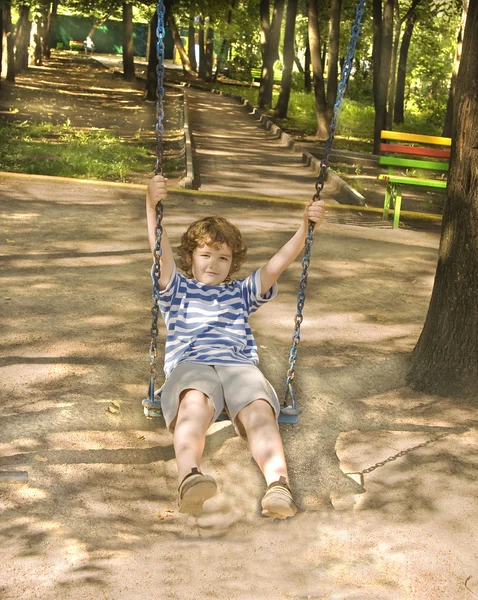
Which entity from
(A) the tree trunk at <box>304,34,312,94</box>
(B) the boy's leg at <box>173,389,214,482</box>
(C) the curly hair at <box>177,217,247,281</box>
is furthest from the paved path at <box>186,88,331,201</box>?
(A) the tree trunk at <box>304,34,312,94</box>

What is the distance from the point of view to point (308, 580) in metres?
3.35

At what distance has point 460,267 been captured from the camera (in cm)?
523

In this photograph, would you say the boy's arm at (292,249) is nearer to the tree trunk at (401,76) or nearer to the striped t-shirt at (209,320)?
the striped t-shirt at (209,320)

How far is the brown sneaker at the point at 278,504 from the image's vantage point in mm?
3516

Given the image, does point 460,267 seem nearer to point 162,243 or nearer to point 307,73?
point 162,243

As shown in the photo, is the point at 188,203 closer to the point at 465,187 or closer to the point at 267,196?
the point at 267,196

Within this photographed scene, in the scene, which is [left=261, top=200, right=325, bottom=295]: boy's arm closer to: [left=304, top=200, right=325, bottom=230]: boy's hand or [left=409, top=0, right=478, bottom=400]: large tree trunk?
[left=304, top=200, right=325, bottom=230]: boy's hand

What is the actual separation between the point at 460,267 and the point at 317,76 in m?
19.2

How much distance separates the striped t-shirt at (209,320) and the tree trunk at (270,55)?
28.7 m

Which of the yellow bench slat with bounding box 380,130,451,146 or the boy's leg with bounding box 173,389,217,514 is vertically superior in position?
the yellow bench slat with bounding box 380,130,451,146

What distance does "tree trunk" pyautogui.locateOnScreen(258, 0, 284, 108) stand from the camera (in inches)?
1240

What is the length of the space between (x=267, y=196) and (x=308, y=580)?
417 inches

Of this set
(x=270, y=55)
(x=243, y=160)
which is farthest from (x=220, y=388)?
(x=270, y=55)

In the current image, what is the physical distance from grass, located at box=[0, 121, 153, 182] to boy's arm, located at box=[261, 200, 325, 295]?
374 inches
